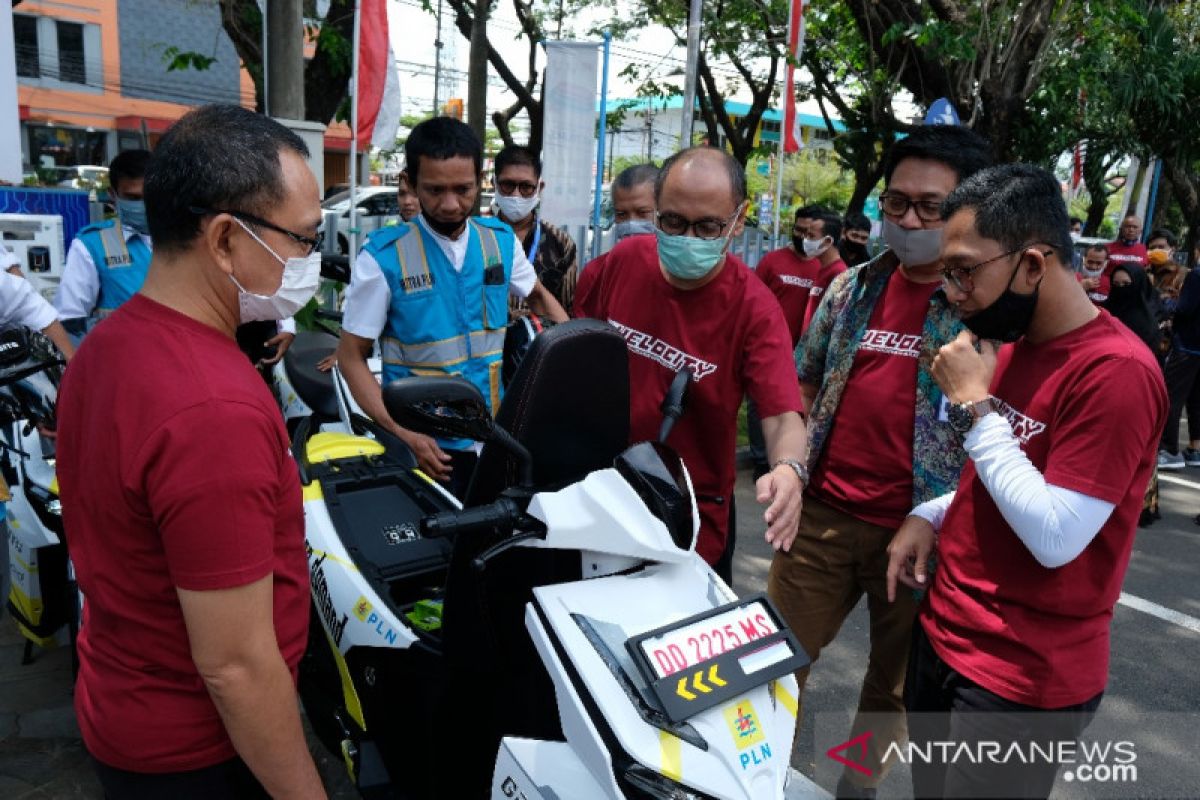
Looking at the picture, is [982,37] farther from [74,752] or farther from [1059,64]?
[74,752]

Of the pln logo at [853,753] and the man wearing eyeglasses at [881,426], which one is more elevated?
the man wearing eyeglasses at [881,426]

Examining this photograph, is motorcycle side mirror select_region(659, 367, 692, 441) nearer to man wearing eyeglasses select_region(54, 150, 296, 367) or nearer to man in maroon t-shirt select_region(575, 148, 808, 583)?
man in maroon t-shirt select_region(575, 148, 808, 583)

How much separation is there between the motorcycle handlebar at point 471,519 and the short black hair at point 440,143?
1612mm

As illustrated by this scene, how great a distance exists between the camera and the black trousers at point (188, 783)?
1.32 metres

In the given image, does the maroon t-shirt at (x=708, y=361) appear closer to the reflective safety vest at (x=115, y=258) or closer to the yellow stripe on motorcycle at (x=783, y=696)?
the yellow stripe on motorcycle at (x=783, y=696)

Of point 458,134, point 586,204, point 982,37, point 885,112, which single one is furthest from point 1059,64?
point 458,134

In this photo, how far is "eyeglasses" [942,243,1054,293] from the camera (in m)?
1.64

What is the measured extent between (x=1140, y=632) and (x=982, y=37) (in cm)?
632

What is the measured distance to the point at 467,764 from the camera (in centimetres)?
196

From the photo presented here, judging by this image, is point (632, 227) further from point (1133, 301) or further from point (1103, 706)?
point (1133, 301)

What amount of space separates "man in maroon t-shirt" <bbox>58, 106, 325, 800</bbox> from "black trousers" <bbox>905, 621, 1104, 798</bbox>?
3.46ft

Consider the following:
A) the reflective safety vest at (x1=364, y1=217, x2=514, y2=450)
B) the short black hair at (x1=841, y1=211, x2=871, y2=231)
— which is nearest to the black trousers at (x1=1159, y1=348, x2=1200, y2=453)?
the short black hair at (x1=841, y1=211, x2=871, y2=231)

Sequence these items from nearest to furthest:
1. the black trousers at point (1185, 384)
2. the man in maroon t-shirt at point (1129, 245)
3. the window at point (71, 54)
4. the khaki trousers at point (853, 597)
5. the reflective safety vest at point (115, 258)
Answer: the khaki trousers at point (853, 597)
the reflective safety vest at point (115, 258)
the black trousers at point (1185, 384)
the man in maroon t-shirt at point (1129, 245)
the window at point (71, 54)

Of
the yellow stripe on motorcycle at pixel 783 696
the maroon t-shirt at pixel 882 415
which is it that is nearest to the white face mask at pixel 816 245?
the maroon t-shirt at pixel 882 415
